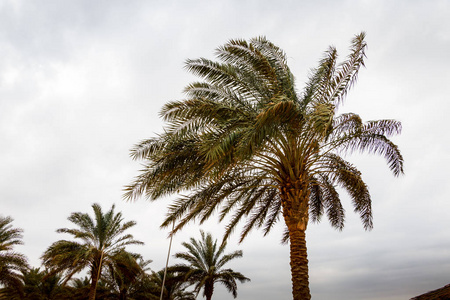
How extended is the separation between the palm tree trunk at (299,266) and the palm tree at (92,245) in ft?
49.6

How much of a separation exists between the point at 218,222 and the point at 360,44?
8.21 m

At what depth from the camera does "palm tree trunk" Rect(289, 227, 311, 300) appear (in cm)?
855

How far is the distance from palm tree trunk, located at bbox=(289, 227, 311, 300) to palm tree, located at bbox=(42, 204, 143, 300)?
1513cm

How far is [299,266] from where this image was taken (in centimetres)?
884

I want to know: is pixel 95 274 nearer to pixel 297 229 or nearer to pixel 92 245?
pixel 92 245

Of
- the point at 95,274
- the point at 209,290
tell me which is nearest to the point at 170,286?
the point at 209,290

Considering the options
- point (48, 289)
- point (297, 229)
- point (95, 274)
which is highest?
point (297, 229)

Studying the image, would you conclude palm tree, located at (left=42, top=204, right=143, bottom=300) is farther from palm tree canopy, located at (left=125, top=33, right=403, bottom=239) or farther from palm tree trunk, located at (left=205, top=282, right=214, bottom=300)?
palm tree canopy, located at (left=125, top=33, right=403, bottom=239)

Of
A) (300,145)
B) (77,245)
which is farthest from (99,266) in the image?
(300,145)

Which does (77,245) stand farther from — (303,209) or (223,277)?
(303,209)

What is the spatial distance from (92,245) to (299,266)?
16.5 metres

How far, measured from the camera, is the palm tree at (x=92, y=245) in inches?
795

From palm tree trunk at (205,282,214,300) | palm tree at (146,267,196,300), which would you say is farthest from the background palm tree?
palm tree trunk at (205,282,214,300)

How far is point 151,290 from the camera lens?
27.6 metres
